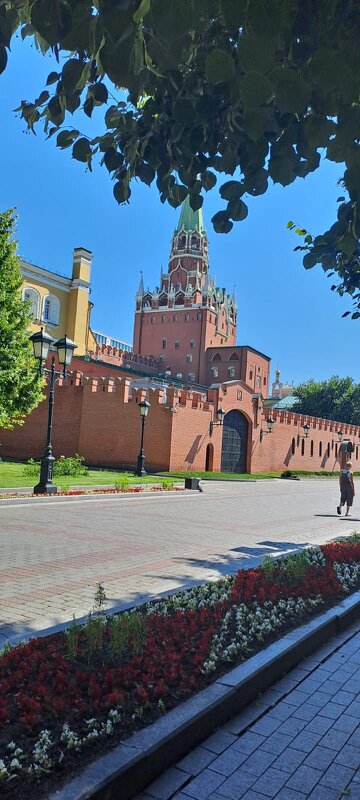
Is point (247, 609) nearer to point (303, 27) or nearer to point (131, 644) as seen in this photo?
point (131, 644)

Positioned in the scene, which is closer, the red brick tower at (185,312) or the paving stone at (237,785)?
the paving stone at (237,785)

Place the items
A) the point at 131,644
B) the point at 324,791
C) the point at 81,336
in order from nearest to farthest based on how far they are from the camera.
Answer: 1. the point at 324,791
2. the point at 131,644
3. the point at 81,336

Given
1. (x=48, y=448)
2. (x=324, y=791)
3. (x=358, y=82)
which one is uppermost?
(x=358, y=82)

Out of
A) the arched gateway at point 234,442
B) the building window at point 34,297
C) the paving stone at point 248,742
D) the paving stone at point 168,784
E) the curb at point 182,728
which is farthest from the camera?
the building window at point 34,297

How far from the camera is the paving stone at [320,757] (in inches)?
119

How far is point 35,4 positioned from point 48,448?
1522cm

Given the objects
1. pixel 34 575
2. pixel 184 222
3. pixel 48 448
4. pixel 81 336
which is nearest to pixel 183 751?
pixel 34 575

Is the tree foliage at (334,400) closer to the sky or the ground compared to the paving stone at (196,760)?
closer to the sky

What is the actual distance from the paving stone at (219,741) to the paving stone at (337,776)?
1.79ft

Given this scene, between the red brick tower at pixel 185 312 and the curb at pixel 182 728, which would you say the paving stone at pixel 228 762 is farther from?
the red brick tower at pixel 185 312

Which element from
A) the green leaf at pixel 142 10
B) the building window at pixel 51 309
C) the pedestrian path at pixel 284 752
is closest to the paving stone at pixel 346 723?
the pedestrian path at pixel 284 752

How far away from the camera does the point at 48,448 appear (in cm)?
1647

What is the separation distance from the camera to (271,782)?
9.25 feet

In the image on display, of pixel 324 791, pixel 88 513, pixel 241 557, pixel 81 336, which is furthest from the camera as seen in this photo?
pixel 81 336
